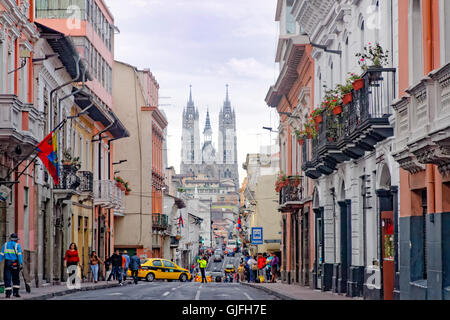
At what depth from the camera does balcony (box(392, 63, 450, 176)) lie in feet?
53.4

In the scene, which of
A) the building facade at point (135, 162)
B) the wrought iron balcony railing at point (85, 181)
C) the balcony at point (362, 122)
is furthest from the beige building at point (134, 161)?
the balcony at point (362, 122)

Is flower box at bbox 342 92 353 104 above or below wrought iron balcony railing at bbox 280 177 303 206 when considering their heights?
above

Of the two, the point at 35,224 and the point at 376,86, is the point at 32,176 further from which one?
the point at 376,86

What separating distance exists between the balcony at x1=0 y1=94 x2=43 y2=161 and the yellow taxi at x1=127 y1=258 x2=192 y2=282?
81.6 ft

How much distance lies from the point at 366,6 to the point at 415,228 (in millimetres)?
7998

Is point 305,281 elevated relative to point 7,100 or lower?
lower

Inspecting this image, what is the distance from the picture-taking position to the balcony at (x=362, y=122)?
22688 millimetres

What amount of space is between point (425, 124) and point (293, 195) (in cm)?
2493

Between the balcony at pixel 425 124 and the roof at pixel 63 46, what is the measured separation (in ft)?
54.4

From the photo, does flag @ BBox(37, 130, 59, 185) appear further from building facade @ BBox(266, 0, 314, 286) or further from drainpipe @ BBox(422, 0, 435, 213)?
drainpipe @ BBox(422, 0, 435, 213)

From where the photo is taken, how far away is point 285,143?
159ft

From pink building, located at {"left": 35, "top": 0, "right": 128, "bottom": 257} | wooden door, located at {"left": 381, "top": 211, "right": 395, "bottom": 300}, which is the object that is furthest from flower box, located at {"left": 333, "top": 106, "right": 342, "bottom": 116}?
pink building, located at {"left": 35, "top": 0, "right": 128, "bottom": 257}

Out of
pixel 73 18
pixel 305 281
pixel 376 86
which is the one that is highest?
pixel 73 18
